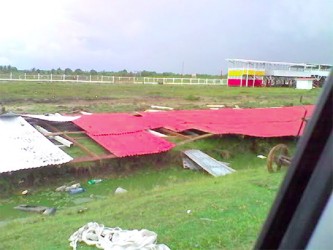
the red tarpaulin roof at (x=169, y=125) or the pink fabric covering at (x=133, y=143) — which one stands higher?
the red tarpaulin roof at (x=169, y=125)

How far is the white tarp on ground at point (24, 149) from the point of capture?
11789 millimetres

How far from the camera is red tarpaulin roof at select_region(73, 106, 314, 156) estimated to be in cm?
1435

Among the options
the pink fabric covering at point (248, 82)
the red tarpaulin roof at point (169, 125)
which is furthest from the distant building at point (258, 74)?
the red tarpaulin roof at point (169, 125)

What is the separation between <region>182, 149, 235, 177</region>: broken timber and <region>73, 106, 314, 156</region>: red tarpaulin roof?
66 cm

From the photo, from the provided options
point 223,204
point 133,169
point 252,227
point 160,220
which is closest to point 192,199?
point 223,204

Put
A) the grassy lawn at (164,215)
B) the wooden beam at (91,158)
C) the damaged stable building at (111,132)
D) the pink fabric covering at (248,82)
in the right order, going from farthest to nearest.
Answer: the pink fabric covering at (248,82) < the wooden beam at (91,158) < the damaged stable building at (111,132) < the grassy lawn at (164,215)

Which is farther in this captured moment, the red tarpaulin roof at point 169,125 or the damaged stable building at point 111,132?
the red tarpaulin roof at point 169,125

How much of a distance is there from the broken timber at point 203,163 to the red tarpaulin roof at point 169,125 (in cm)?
66

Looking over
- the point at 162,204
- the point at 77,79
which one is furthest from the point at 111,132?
the point at 77,79

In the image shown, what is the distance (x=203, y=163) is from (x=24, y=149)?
5.06 m

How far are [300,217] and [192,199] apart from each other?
21.2ft

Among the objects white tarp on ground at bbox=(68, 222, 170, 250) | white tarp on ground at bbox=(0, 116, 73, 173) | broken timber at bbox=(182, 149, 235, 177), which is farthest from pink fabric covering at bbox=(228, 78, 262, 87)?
white tarp on ground at bbox=(68, 222, 170, 250)

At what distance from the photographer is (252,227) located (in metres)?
5.77

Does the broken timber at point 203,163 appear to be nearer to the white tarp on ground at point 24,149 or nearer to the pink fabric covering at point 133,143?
the pink fabric covering at point 133,143
